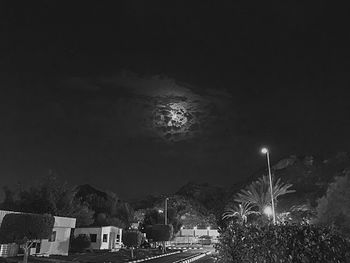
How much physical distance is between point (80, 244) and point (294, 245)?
39.4m

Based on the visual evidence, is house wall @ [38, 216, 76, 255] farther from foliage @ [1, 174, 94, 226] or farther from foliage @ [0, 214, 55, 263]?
foliage @ [1, 174, 94, 226]

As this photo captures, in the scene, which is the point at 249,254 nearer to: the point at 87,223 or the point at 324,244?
the point at 324,244

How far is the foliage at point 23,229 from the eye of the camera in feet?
71.4

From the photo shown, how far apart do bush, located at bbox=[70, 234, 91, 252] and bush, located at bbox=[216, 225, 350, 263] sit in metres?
38.0

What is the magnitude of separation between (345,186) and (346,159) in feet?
427

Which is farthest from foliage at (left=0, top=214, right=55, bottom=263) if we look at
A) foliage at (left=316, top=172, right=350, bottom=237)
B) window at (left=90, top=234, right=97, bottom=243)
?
window at (left=90, top=234, right=97, bottom=243)

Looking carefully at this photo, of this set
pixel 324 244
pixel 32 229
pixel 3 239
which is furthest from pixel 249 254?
pixel 3 239

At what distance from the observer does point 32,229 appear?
71.8 feet

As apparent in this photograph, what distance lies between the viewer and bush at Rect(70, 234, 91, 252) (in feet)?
135

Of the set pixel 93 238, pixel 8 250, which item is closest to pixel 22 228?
pixel 8 250

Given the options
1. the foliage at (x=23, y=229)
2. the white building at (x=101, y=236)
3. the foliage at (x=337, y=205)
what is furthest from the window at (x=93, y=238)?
the foliage at (x=337, y=205)

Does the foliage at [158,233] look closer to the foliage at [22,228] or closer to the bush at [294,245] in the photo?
the foliage at [22,228]

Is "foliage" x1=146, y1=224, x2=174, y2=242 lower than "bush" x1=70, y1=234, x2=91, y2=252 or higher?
higher

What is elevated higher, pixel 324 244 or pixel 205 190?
pixel 205 190
